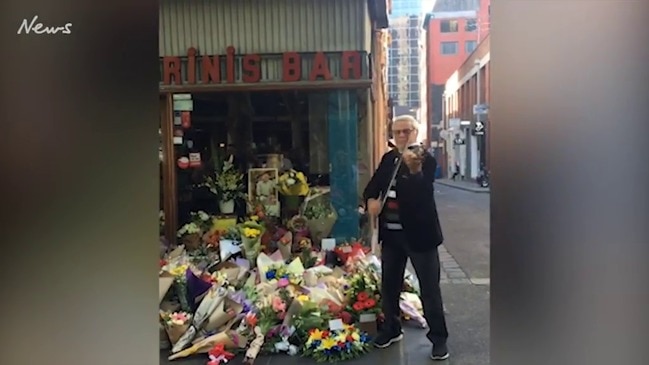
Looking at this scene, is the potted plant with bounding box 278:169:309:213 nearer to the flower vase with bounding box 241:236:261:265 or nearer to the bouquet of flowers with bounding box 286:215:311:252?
the bouquet of flowers with bounding box 286:215:311:252

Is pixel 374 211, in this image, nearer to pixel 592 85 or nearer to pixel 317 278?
pixel 317 278

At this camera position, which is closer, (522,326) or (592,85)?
(592,85)

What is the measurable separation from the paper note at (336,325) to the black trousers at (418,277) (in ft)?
0.95

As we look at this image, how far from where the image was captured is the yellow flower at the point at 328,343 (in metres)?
3.51

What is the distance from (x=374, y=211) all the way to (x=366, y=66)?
248cm

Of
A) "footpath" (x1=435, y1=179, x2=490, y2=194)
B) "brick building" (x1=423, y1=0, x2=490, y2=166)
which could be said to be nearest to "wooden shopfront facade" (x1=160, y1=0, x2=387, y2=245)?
"brick building" (x1=423, y1=0, x2=490, y2=166)

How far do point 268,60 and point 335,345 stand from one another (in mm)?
3172

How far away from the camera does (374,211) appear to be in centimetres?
364

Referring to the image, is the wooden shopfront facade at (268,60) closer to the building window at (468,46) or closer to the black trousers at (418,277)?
the black trousers at (418,277)

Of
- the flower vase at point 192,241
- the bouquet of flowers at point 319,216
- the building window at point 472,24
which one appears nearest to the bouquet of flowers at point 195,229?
the flower vase at point 192,241

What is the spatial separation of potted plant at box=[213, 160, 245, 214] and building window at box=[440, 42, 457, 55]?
19801mm

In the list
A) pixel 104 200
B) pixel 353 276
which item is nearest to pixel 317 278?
pixel 353 276

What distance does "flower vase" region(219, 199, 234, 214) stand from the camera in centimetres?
585

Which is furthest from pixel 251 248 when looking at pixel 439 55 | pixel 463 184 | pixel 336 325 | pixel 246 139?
pixel 439 55
